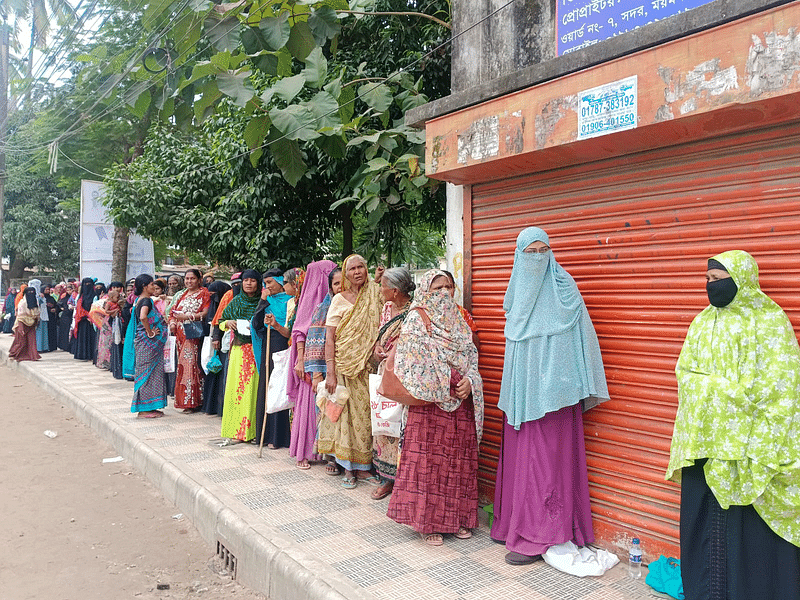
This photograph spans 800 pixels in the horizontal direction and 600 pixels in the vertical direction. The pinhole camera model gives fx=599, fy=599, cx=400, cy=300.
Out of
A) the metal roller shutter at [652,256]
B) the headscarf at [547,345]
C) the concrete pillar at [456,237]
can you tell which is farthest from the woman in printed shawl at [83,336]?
the metal roller shutter at [652,256]

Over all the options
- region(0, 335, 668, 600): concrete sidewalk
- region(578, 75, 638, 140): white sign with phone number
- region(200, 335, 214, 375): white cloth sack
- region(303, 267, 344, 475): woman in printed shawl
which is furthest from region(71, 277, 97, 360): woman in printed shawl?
region(578, 75, 638, 140): white sign with phone number

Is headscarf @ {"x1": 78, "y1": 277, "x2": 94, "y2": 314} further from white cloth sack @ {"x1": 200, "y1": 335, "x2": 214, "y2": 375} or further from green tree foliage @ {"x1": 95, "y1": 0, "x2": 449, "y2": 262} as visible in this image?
white cloth sack @ {"x1": 200, "y1": 335, "x2": 214, "y2": 375}

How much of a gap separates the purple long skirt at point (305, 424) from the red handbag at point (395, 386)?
5.73 ft

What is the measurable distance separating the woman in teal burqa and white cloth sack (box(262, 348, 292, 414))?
267 cm

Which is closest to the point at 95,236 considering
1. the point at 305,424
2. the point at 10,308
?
the point at 10,308

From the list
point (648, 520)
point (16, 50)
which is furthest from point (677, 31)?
point (16, 50)

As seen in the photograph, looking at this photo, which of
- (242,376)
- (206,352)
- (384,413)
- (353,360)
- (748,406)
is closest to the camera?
(748,406)

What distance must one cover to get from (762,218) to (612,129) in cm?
86

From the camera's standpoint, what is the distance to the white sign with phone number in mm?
3123

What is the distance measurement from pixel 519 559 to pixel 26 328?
13.3 metres

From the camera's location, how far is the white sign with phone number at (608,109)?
10.2ft

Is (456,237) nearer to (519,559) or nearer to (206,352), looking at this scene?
(519,559)

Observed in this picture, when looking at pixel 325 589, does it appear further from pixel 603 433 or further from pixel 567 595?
pixel 603 433

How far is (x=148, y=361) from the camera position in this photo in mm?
7516
